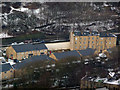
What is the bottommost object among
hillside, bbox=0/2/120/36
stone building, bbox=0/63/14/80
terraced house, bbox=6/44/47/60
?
stone building, bbox=0/63/14/80

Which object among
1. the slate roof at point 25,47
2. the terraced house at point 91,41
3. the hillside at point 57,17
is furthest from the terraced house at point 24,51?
the hillside at point 57,17

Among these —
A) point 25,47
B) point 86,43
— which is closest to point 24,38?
point 25,47

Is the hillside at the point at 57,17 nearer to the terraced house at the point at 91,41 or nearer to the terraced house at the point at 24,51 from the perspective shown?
the terraced house at the point at 91,41

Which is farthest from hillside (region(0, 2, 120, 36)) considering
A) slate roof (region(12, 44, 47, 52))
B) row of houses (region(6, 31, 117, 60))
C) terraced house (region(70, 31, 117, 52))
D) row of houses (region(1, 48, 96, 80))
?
row of houses (region(1, 48, 96, 80))

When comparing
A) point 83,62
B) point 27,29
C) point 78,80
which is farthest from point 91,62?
point 27,29

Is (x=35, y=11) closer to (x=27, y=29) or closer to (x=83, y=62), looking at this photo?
(x=27, y=29)

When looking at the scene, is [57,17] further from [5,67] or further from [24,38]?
[5,67]

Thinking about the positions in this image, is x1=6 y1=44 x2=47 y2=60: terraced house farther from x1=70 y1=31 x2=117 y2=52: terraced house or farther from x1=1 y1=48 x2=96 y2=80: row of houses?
x1=70 y1=31 x2=117 y2=52: terraced house
